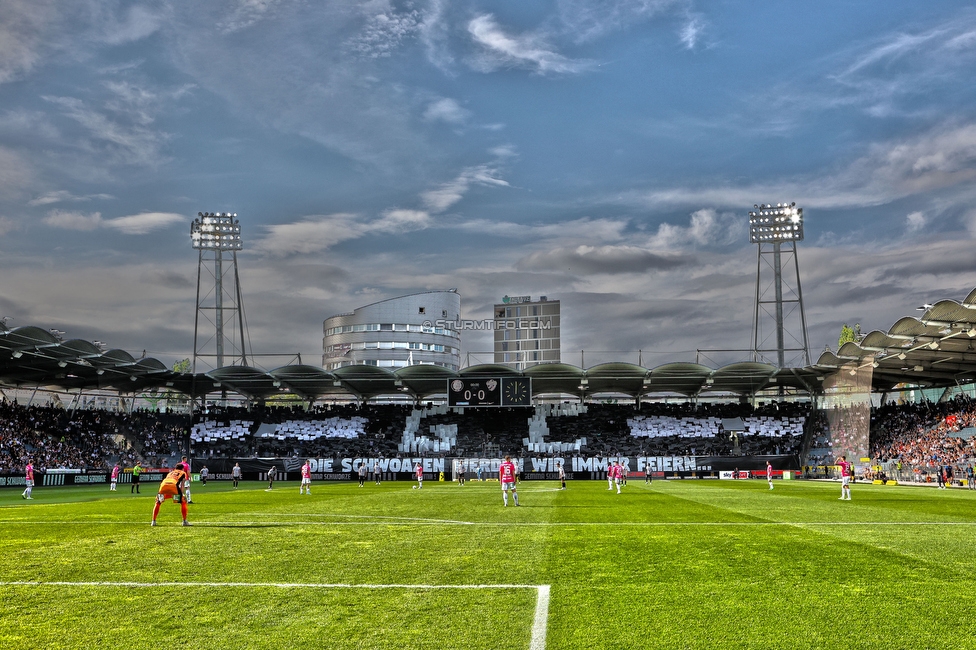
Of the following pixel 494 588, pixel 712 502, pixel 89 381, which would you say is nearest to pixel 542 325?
pixel 89 381

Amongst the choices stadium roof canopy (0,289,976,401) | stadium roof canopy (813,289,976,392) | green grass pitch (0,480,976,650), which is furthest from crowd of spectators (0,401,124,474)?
stadium roof canopy (813,289,976,392)

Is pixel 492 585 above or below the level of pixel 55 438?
above

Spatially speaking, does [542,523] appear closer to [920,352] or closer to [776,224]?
[920,352]

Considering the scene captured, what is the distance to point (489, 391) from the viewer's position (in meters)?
65.7

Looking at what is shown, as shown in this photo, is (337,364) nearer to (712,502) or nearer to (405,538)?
(712,502)

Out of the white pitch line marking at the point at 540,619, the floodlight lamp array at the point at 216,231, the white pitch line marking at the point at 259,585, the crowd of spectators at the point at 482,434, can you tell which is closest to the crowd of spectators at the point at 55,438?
the crowd of spectators at the point at 482,434

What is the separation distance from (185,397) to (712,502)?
67199mm

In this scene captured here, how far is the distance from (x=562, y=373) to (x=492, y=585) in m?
64.0

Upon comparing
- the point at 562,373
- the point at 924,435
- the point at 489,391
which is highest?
the point at 562,373

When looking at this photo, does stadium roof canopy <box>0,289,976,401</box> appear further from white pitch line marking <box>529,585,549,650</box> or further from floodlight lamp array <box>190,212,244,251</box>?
white pitch line marking <box>529,585,549,650</box>

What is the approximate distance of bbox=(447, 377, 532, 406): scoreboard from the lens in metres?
65.5

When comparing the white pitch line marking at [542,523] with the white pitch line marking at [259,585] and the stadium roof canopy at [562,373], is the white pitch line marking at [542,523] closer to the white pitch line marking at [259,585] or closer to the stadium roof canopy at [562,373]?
the white pitch line marking at [259,585]

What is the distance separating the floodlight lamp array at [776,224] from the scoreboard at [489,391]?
27.1 metres

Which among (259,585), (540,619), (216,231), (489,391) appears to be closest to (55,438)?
(216,231)
